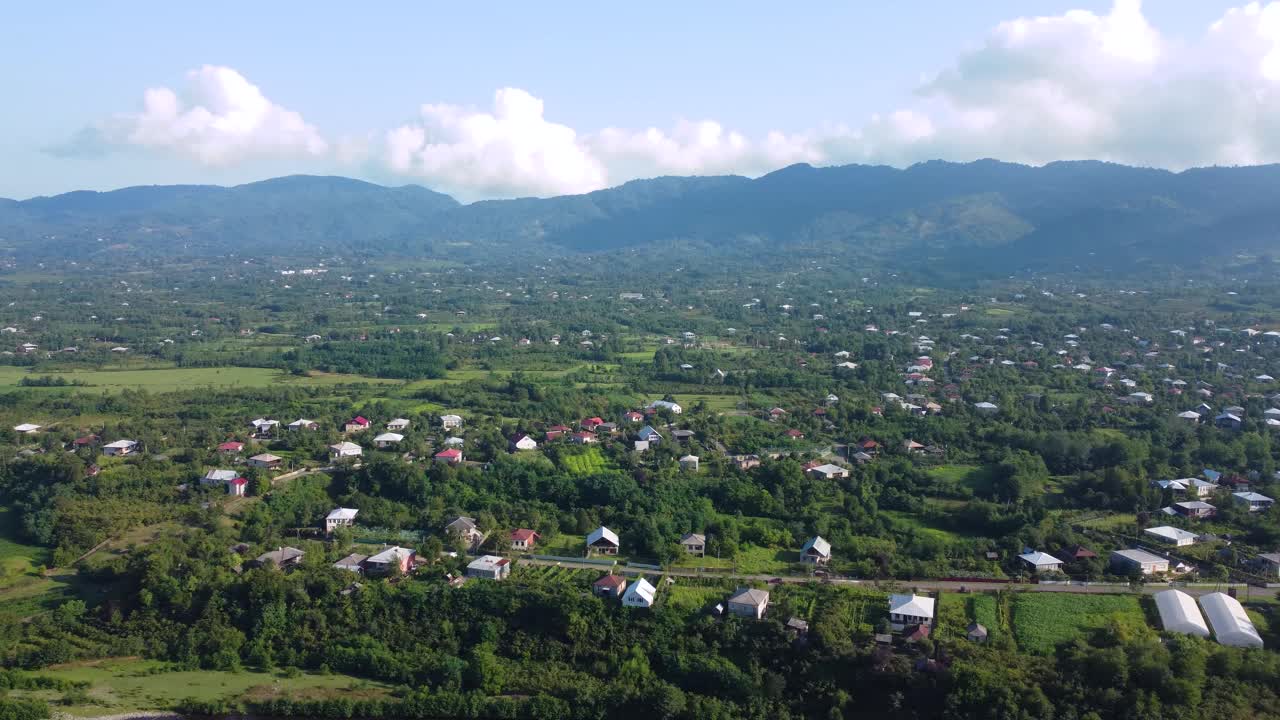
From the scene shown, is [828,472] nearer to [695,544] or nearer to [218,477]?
[695,544]

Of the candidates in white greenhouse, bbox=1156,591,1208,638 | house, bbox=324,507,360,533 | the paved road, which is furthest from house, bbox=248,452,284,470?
white greenhouse, bbox=1156,591,1208,638

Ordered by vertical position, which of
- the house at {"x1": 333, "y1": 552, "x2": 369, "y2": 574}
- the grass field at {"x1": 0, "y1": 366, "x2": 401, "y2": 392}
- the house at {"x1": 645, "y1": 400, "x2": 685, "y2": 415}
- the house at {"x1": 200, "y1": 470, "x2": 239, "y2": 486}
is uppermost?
the house at {"x1": 200, "y1": 470, "x2": 239, "y2": 486}

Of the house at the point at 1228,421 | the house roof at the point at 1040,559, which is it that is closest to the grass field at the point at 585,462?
the house roof at the point at 1040,559

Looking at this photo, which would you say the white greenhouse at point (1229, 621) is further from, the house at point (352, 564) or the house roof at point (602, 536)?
the house at point (352, 564)

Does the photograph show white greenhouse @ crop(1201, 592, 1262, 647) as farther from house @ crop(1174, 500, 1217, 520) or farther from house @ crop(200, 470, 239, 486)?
house @ crop(200, 470, 239, 486)

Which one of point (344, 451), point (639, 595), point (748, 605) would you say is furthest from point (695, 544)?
point (344, 451)
